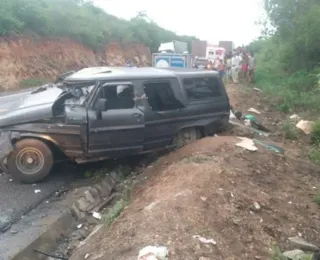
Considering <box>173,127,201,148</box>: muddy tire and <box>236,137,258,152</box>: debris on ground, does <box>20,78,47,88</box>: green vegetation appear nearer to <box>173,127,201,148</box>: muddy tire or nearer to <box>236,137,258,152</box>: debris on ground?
<box>173,127,201,148</box>: muddy tire

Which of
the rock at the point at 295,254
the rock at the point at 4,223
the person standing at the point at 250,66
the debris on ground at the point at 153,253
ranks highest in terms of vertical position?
the person standing at the point at 250,66

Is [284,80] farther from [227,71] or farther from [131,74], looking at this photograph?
[131,74]

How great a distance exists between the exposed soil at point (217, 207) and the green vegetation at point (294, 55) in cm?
759

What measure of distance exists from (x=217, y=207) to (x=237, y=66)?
16.2 meters

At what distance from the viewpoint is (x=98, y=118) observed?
680 centimetres

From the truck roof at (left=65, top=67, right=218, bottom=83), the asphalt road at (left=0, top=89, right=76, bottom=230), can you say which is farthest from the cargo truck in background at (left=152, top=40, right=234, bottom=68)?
the asphalt road at (left=0, top=89, right=76, bottom=230)

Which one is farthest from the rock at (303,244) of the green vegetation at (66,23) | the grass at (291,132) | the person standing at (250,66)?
the green vegetation at (66,23)

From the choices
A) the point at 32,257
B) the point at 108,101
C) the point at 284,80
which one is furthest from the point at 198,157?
the point at 284,80

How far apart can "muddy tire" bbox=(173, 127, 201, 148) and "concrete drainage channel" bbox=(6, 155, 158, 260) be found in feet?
3.66

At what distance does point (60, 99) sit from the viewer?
22.5 ft

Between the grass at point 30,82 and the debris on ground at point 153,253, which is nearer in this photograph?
the debris on ground at point 153,253

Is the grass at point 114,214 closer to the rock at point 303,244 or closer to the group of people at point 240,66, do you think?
the rock at point 303,244

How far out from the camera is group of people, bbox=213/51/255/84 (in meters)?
20.6

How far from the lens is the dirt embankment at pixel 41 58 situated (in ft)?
69.7
